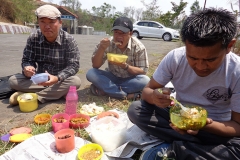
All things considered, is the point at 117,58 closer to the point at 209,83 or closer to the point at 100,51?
the point at 100,51

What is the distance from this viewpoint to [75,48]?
289 cm

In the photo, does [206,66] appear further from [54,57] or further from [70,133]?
[54,57]

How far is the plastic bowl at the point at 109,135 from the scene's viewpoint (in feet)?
5.71

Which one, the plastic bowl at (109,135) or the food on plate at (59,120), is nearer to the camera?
the plastic bowl at (109,135)

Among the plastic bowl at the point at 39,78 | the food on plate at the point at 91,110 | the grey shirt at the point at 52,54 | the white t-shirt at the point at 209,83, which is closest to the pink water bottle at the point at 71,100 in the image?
the food on plate at the point at 91,110

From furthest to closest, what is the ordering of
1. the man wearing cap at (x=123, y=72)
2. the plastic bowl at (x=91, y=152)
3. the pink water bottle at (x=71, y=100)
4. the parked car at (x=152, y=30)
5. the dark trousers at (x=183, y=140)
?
the parked car at (x=152, y=30), the man wearing cap at (x=123, y=72), the pink water bottle at (x=71, y=100), the plastic bowl at (x=91, y=152), the dark trousers at (x=183, y=140)

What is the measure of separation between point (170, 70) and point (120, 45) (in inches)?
49.2

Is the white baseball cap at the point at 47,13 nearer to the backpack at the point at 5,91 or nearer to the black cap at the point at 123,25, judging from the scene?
the black cap at the point at 123,25

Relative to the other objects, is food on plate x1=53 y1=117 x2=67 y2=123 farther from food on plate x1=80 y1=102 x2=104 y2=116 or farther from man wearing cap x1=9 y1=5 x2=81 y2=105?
man wearing cap x1=9 y1=5 x2=81 y2=105

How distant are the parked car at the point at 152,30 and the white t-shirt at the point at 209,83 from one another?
1355 centimetres

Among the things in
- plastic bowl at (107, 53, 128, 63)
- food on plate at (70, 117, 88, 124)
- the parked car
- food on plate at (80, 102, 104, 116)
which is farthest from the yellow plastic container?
the parked car

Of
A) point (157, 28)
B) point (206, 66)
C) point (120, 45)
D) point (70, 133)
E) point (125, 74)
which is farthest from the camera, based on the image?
point (157, 28)

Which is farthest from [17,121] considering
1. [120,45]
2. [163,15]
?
[163,15]

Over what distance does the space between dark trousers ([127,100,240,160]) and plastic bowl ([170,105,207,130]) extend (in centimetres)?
21
